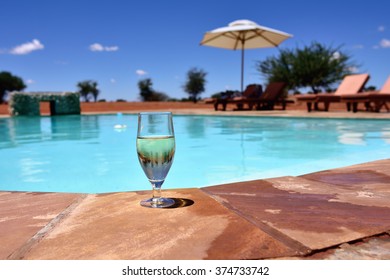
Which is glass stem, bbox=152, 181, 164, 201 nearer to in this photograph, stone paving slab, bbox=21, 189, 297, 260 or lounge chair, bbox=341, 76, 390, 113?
stone paving slab, bbox=21, 189, 297, 260

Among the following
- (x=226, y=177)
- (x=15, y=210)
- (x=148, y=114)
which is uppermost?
(x=148, y=114)

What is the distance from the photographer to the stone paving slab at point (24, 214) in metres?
1.12

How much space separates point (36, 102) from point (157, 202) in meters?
18.1

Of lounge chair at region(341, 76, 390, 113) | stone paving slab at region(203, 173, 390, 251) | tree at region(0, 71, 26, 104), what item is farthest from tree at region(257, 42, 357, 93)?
tree at region(0, 71, 26, 104)

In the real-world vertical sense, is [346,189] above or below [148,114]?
below

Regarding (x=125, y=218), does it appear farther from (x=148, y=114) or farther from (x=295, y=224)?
(x=295, y=224)

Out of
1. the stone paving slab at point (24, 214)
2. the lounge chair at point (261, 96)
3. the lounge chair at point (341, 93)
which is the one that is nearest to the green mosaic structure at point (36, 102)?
the lounge chair at point (261, 96)

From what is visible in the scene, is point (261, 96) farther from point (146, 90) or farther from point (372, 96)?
point (146, 90)

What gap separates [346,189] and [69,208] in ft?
4.34

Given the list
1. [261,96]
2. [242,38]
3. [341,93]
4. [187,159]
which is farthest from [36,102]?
[187,159]

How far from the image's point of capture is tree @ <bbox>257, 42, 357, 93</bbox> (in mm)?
24625

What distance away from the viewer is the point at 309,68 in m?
24.8

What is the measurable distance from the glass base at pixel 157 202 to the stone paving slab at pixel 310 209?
21 centimetres
